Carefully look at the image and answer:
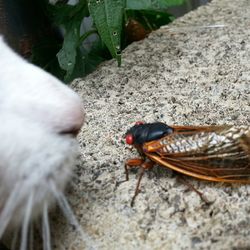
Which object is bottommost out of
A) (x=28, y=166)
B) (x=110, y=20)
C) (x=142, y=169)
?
(x=142, y=169)

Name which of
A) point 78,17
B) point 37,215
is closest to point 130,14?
point 78,17

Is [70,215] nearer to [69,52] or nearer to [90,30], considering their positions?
[69,52]

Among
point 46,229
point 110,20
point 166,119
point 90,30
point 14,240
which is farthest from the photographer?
point 90,30

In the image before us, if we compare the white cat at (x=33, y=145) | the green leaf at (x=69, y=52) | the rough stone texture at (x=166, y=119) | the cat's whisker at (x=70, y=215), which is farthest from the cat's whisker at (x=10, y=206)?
the green leaf at (x=69, y=52)

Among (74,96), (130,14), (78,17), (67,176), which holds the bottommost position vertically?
(130,14)

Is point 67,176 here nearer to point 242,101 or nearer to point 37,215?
point 37,215

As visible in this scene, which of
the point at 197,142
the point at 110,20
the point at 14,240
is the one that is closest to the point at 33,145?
the point at 14,240

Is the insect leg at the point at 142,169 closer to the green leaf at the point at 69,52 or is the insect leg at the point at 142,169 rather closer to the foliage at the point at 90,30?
the foliage at the point at 90,30
